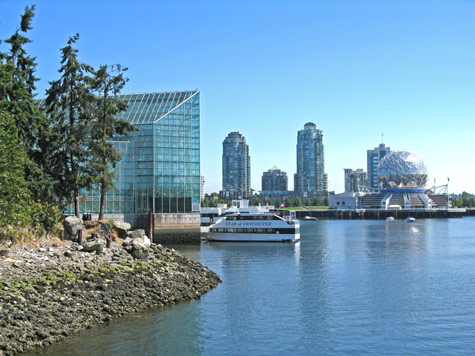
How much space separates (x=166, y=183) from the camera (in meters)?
70.2

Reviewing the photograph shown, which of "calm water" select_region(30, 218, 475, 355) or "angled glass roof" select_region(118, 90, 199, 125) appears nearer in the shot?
"calm water" select_region(30, 218, 475, 355)

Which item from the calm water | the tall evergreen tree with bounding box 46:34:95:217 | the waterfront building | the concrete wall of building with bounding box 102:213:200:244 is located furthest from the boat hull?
the tall evergreen tree with bounding box 46:34:95:217

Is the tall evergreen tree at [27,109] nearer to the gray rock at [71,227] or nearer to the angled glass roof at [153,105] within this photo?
the gray rock at [71,227]

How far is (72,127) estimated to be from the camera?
155 feet

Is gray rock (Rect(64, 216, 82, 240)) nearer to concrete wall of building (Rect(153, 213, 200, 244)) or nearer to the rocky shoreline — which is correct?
the rocky shoreline

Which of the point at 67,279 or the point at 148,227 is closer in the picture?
the point at 67,279

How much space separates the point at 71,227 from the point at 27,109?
33.9ft

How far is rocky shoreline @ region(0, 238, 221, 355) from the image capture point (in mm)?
24234

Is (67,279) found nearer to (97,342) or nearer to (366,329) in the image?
(97,342)

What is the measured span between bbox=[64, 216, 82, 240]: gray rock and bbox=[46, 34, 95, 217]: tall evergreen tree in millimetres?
5248

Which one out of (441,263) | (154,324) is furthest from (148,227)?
(154,324)

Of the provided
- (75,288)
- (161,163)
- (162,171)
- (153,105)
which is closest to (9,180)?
(75,288)

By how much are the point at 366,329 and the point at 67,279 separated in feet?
55.0

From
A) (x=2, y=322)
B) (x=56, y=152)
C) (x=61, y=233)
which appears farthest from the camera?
(x=56, y=152)
